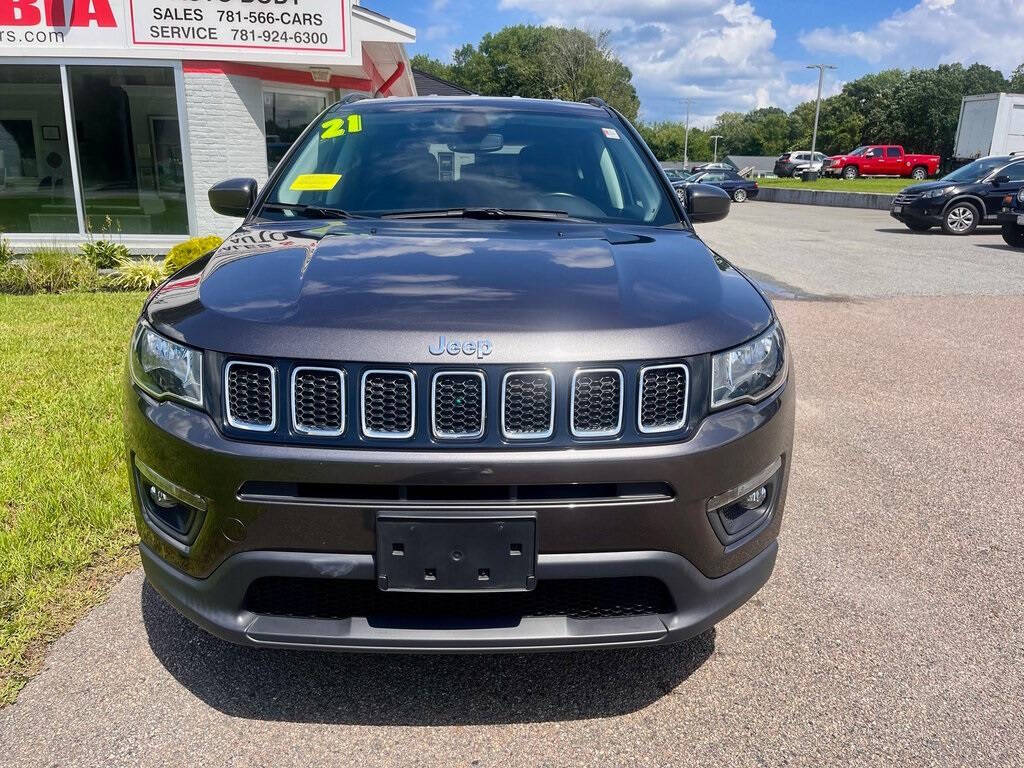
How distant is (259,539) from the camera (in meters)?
1.90

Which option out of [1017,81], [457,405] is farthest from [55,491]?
[1017,81]

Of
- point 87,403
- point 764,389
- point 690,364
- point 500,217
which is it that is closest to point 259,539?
point 690,364

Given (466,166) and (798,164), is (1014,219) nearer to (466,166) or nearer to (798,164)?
(466,166)

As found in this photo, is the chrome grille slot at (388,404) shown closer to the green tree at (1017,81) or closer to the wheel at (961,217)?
the wheel at (961,217)

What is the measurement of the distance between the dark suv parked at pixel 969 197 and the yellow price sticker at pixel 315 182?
16.7 metres

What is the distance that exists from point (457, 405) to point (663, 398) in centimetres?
49

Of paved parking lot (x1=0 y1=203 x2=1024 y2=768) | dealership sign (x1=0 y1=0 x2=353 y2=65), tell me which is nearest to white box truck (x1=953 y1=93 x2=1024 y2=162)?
dealership sign (x1=0 y1=0 x2=353 y2=65)

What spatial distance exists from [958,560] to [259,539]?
266cm

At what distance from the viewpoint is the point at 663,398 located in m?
1.92

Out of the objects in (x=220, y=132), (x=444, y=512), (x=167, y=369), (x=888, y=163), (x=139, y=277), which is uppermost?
(x=220, y=132)

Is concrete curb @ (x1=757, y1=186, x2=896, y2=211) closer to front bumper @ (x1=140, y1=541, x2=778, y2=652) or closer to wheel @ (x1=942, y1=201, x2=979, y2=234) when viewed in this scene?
wheel @ (x1=942, y1=201, x2=979, y2=234)

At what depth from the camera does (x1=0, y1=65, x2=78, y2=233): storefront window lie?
34.7 ft

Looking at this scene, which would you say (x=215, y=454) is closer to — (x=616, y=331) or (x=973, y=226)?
(x=616, y=331)

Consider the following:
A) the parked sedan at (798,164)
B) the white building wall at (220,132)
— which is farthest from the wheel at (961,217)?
the parked sedan at (798,164)
